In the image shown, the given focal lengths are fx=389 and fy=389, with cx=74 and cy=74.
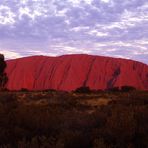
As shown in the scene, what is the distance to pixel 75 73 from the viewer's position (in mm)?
75625

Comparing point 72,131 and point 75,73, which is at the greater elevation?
point 75,73

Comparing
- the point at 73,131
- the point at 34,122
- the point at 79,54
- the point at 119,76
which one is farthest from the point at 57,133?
the point at 79,54

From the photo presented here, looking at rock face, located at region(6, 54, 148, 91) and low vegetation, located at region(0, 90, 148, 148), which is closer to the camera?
low vegetation, located at region(0, 90, 148, 148)

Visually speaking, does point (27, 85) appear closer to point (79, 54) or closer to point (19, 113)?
point (79, 54)

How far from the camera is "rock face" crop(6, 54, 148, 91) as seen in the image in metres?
72.1

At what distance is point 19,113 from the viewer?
9195 millimetres

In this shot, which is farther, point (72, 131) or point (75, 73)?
point (75, 73)

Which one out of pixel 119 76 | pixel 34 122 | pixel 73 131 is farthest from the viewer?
pixel 119 76

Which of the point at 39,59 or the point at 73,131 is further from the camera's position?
the point at 39,59

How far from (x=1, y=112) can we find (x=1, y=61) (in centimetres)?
3578

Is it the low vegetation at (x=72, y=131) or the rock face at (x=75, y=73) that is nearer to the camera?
the low vegetation at (x=72, y=131)

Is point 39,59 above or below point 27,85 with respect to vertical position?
above

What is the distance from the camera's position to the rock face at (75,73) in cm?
7206

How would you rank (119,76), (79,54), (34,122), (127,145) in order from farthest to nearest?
(79,54), (119,76), (34,122), (127,145)
